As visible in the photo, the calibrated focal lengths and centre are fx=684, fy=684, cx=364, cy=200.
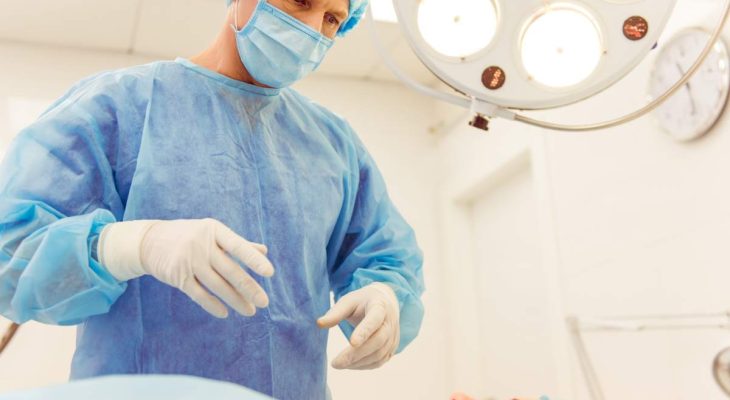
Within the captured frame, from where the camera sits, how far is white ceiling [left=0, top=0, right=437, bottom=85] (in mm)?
2996

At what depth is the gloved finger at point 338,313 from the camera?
1.03 metres

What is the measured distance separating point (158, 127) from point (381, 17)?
219cm

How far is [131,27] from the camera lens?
10.4 feet

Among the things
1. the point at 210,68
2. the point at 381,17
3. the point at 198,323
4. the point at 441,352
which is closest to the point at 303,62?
the point at 210,68

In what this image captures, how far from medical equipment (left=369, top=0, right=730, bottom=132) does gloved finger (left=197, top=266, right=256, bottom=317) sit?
443 mm

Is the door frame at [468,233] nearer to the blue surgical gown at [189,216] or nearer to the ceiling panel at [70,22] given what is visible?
the blue surgical gown at [189,216]

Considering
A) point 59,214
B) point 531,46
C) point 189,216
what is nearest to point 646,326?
point 531,46

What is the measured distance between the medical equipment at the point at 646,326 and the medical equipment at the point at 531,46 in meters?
0.84

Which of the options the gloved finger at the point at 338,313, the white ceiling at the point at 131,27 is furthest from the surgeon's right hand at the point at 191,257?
the white ceiling at the point at 131,27

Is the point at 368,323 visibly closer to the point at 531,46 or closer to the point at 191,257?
the point at 191,257

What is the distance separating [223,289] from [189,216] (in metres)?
0.22

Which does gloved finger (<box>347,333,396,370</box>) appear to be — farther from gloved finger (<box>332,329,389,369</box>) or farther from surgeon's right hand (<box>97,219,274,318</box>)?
surgeon's right hand (<box>97,219,274,318</box>)

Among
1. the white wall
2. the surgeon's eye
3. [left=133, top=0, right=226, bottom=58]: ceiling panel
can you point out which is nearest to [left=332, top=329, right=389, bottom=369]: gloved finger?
the surgeon's eye

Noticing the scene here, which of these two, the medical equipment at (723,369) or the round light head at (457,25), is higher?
the round light head at (457,25)
